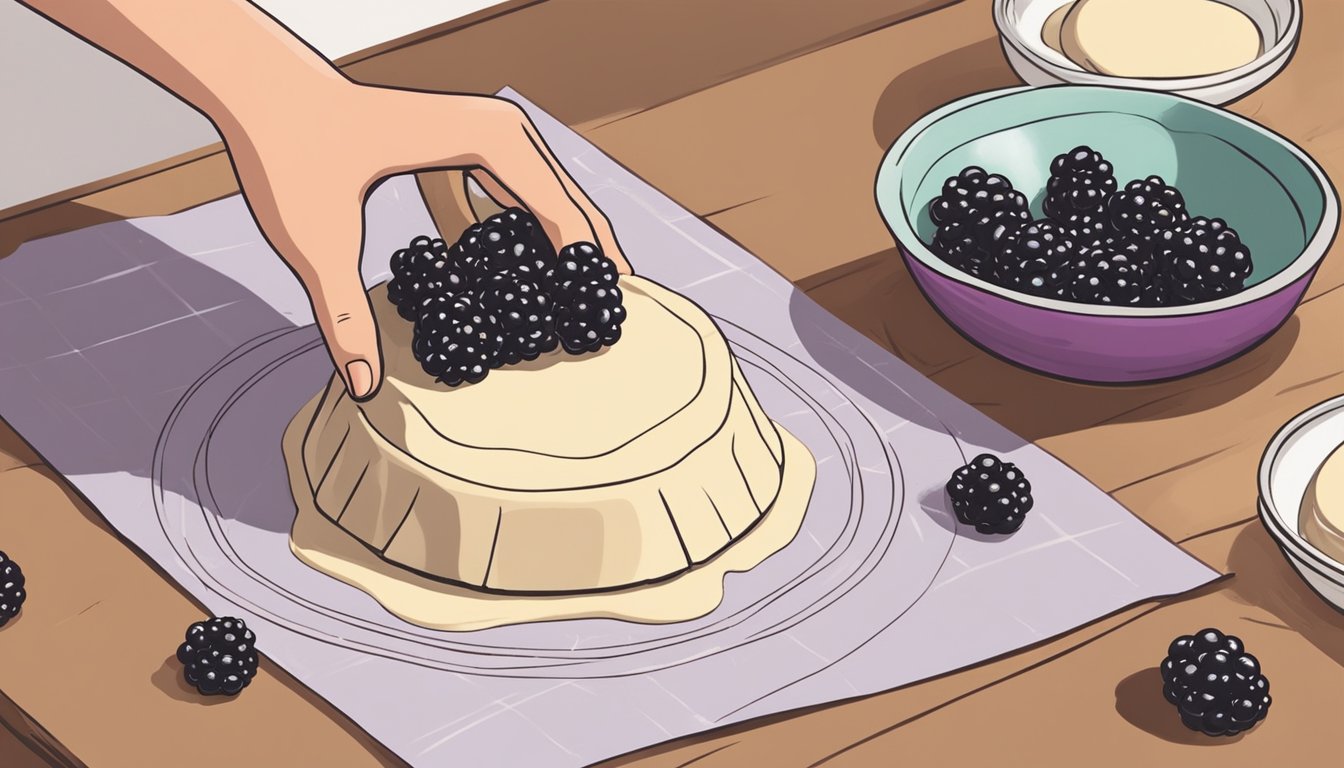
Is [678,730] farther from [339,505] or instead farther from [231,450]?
[231,450]

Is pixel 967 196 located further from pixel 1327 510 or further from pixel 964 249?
pixel 1327 510

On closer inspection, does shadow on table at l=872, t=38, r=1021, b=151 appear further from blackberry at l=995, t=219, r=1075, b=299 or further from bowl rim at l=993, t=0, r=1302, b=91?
blackberry at l=995, t=219, r=1075, b=299

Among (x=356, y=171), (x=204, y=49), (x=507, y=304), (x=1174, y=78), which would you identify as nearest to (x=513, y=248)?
(x=507, y=304)

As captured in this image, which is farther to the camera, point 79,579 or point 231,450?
point 231,450

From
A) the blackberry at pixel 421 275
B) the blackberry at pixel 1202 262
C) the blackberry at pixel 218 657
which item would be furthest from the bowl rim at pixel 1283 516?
the blackberry at pixel 218 657

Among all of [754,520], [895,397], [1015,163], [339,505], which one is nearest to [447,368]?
[339,505]

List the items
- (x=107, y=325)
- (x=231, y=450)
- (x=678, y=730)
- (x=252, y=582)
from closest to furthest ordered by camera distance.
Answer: (x=678, y=730)
(x=252, y=582)
(x=231, y=450)
(x=107, y=325)
